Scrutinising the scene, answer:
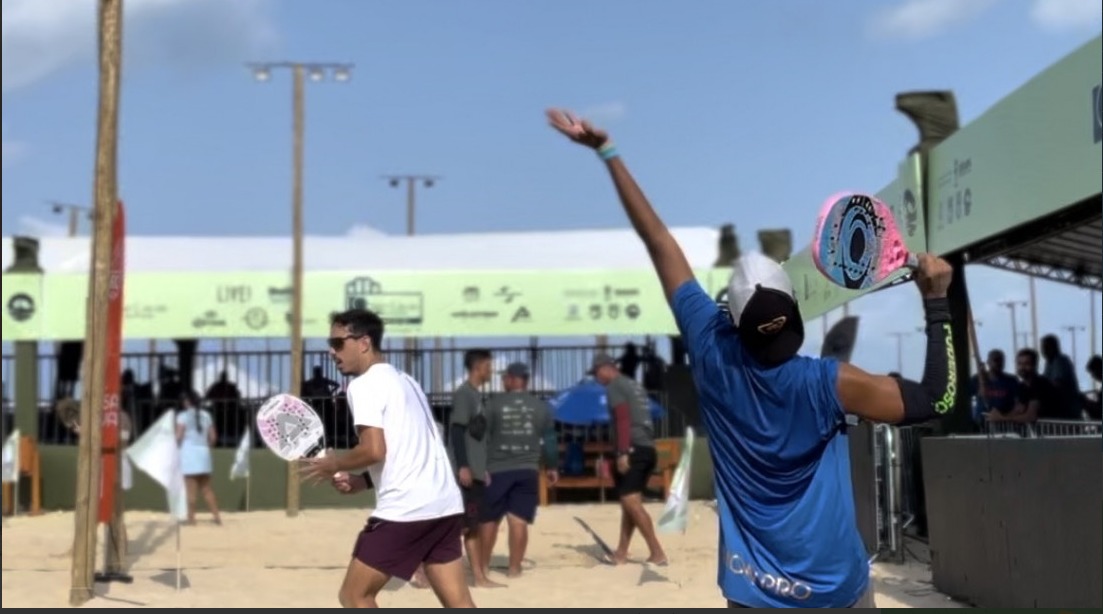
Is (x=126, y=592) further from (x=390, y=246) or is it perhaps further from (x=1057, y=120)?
(x=390, y=246)

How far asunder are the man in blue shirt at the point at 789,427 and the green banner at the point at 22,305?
701 inches

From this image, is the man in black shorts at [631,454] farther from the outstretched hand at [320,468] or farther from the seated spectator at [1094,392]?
the outstretched hand at [320,468]

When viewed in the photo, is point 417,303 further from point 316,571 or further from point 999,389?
point 999,389

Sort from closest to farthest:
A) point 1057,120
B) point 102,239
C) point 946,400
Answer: point 946,400, point 1057,120, point 102,239

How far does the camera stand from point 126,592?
10328 millimetres

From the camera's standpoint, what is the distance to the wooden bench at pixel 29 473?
1898 cm

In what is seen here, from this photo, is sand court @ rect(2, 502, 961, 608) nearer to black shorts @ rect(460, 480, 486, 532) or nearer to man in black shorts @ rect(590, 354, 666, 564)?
man in black shorts @ rect(590, 354, 666, 564)

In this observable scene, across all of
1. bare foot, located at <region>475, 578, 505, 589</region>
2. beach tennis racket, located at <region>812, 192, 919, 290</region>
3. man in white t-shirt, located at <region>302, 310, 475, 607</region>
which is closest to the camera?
beach tennis racket, located at <region>812, 192, 919, 290</region>

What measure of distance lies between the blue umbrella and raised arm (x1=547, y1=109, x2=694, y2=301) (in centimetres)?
1435

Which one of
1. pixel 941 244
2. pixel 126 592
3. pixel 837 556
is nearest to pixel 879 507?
pixel 941 244

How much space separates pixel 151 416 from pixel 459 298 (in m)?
4.98

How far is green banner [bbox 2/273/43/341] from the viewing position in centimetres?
1969

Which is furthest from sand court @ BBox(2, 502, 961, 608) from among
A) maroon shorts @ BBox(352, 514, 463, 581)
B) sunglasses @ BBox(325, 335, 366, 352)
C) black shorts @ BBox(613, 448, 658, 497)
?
sunglasses @ BBox(325, 335, 366, 352)

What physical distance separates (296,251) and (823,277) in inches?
575
